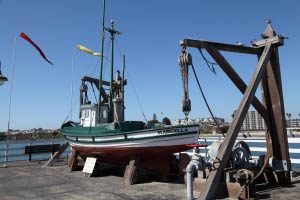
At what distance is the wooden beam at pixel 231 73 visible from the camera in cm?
823

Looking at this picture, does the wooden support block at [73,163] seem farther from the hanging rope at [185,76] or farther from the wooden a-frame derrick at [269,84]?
the wooden a-frame derrick at [269,84]

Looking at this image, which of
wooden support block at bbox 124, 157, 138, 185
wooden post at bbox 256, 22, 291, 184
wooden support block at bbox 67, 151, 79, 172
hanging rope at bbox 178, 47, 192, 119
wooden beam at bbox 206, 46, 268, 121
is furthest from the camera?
wooden support block at bbox 67, 151, 79, 172

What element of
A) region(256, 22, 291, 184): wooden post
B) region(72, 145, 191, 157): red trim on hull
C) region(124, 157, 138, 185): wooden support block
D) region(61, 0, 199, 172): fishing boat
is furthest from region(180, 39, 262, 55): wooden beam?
region(124, 157, 138, 185): wooden support block

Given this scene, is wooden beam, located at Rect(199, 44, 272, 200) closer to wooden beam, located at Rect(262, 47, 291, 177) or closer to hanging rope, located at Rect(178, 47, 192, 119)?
wooden beam, located at Rect(262, 47, 291, 177)

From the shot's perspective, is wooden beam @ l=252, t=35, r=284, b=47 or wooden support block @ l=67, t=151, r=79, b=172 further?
wooden support block @ l=67, t=151, r=79, b=172

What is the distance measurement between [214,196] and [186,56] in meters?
3.20

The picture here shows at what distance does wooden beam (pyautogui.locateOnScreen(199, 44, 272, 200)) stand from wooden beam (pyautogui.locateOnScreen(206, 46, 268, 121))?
0.62 meters

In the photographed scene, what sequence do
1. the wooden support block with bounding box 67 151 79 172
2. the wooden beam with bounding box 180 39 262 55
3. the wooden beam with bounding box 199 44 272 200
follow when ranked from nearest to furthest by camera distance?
1. the wooden beam with bounding box 199 44 272 200
2. the wooden beam with bounding box 180 39 262 55
3. the wooden support block with bounding box 67 151 79 172

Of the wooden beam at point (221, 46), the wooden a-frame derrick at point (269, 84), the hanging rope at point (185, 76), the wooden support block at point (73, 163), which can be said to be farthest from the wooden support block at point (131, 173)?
the wooden beam at point (221, 46)

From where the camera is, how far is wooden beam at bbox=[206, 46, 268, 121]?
8.23 meters

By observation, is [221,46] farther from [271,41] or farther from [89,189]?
[89,189]

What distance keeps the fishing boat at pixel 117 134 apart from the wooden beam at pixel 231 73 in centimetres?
192

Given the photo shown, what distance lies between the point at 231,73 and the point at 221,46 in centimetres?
75

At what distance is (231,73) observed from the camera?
28.2ft
